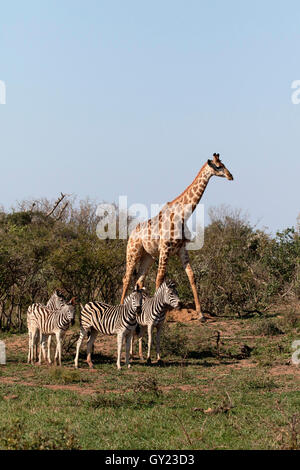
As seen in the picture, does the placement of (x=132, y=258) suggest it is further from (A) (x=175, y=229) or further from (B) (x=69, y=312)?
A: (B) (x=69, y=312)

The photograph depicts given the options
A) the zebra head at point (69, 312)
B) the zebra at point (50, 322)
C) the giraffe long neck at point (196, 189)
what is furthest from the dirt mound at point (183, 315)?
the zebra head at point (69, 312)

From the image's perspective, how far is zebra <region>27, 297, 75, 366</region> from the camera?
12875mm

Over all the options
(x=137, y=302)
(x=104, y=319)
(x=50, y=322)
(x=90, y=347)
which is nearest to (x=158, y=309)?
(x=137, y=302)

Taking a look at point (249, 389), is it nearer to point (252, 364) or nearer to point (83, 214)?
point (252, 364)

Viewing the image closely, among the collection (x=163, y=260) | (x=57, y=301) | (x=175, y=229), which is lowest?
(x=57, y=301)

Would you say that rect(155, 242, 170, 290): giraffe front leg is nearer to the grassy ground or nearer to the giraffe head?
the grassy ground

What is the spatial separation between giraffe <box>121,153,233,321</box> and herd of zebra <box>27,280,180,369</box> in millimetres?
3051

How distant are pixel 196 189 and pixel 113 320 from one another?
538 centimetres

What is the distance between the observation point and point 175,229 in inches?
668

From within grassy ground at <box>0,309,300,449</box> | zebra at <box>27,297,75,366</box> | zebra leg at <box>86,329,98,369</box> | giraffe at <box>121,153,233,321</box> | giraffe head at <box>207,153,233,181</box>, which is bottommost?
grassy ground at <box>0,309,300,449</box>

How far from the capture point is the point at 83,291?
2103cm

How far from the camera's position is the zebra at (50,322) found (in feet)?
42.2

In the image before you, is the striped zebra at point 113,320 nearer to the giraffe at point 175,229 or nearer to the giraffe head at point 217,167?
the giraffe at point 175,229

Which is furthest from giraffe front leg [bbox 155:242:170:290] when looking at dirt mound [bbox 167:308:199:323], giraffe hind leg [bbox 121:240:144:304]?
dirt mound [bbox 167:308:199:323]
